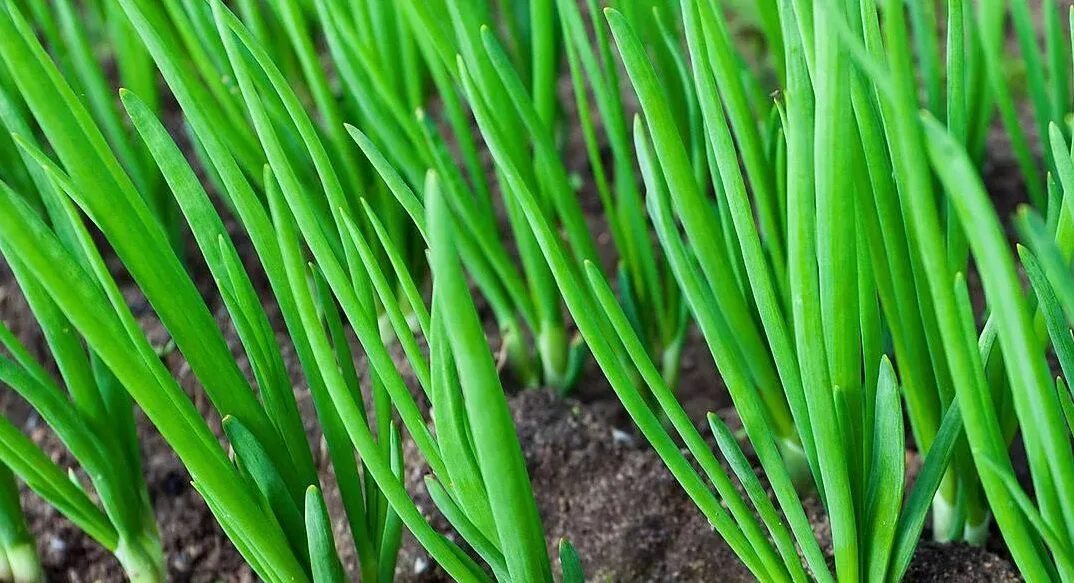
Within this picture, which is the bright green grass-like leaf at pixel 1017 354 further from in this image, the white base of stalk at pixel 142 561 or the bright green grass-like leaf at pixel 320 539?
the white base of stalk at pixel 142 561

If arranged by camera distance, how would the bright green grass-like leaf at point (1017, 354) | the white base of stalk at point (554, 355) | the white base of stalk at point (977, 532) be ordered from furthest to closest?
1. the white base of stalk at point (554, 355)
2. the white base of stalk at point (977, 532)
3. the bright green grass-like leaf at point (1017, 354)

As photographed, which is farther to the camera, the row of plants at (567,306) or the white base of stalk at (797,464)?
the white base of stalk at (797,464)

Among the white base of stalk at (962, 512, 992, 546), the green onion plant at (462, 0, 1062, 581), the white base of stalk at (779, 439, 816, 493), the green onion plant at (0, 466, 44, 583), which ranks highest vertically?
the green onion plant at (462, 0, 1062, 581)

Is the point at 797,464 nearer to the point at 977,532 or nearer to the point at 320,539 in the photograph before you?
the point at 977,532

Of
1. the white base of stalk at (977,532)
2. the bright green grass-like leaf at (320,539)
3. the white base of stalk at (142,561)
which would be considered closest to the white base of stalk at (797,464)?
the white base of stalk at (977,532)

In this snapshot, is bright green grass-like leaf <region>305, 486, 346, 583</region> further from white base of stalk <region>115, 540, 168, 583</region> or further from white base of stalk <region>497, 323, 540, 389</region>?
white base of stalk <region>497, 323, 540, 389</region>

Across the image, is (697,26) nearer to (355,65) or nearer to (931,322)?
(931,322)

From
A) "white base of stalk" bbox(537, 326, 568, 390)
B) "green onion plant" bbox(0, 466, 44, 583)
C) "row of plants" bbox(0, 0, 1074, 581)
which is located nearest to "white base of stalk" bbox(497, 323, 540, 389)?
"white base of stalk" bbox(537, 326, 568, 390)

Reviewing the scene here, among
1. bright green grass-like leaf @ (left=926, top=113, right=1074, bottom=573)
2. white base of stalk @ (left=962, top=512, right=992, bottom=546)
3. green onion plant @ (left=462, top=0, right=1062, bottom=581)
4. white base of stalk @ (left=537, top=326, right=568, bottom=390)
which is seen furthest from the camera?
white base of stalk @ (left=537, top=326, right=568, bottom=390)

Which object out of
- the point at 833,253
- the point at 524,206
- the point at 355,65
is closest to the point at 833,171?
the point at 833,253
